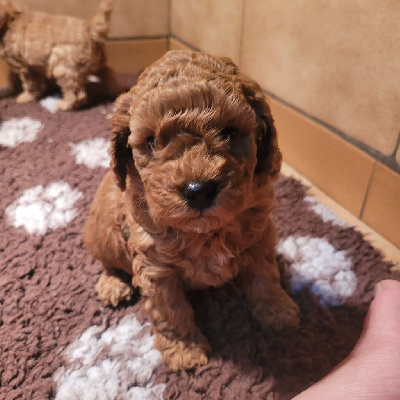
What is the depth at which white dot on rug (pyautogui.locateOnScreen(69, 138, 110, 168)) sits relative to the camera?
256 centimetres

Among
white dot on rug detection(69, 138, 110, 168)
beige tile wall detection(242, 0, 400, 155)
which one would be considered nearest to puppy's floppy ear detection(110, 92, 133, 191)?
beige tile wall detection(242, 0, 400, 155)

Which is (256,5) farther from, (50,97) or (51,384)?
(51,384)

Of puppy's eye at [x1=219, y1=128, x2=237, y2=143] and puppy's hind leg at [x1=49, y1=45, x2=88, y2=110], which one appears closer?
puppy's eye at [x1=219, y1=128, x2=237, y2=143]

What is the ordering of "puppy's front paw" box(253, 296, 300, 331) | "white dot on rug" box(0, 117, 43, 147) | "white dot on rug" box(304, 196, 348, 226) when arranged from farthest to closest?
"white dot on rug" box(0, 117, 43, 147) → "white dot on rug" box(304, 196, 348, 226) → "puppy's front paw" box(253, 296, 300, 331)

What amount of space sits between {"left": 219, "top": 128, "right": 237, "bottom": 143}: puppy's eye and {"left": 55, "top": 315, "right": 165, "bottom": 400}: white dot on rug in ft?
2.91

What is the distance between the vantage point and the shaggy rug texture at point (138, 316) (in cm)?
145

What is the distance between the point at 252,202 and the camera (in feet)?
4.31

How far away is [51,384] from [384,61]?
5.94ft

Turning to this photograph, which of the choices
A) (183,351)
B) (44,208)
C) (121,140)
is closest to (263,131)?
(121,140)

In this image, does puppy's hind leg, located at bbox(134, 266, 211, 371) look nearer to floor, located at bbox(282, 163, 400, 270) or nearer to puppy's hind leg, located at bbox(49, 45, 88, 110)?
floor, located at bbox(282, 163, 400, 270)

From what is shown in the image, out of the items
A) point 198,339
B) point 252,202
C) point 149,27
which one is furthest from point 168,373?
point 149,27

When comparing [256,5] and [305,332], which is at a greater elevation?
[256,5]

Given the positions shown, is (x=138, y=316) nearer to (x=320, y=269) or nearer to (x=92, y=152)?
(x=320, y=269)

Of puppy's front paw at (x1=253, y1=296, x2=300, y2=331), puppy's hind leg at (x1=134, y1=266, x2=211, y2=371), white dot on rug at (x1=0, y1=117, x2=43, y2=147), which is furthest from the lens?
white dot on rug at (x1=0, y1=117, x2=43, y2=147)
